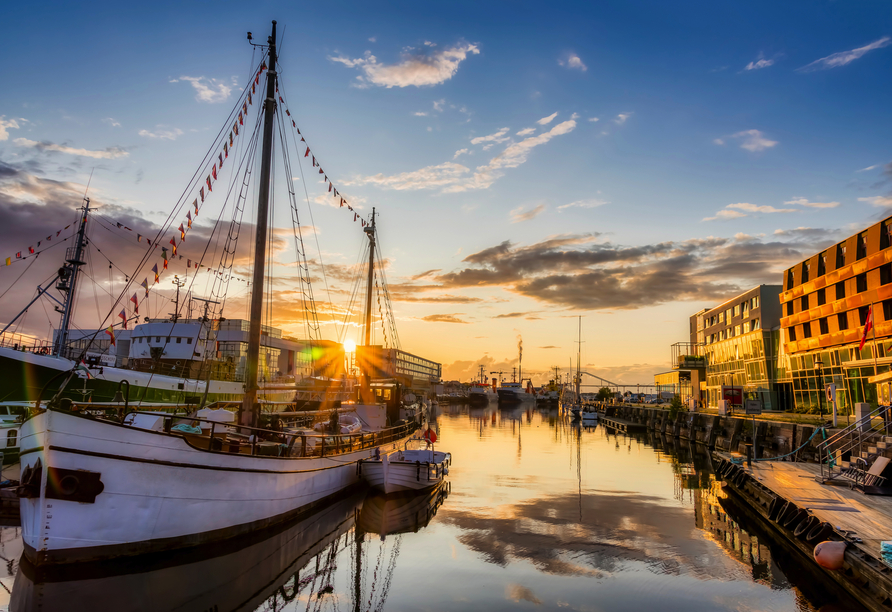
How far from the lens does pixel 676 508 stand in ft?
78.1

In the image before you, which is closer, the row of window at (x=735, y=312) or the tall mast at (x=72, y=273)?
the tall mast at (x=72, y=273)

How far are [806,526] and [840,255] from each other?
37454 millimetres

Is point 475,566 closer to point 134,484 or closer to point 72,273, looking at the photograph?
point 134,484

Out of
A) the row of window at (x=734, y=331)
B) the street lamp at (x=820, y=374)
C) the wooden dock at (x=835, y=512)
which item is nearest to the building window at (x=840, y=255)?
the street lamp at (x=820, y=374)

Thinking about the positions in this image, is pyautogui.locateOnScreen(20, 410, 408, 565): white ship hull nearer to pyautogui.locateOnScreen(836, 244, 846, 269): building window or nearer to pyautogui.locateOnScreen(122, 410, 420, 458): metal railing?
pyautogui.locateOnScreen(122, 410, 420, 458): metal railing

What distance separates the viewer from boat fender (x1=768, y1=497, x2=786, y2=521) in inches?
715

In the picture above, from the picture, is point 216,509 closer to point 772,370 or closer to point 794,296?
point 794,296

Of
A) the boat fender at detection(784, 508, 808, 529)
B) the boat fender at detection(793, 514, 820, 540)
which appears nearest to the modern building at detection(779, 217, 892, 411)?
the boat fender at detection(784, 508, 808, 529)

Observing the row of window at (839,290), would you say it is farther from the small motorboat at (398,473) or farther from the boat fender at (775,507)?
the small motorboat at (398,473)

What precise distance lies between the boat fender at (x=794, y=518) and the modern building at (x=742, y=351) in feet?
116

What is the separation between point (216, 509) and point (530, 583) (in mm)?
9224

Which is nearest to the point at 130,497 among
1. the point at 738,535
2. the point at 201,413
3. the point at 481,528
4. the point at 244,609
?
the point at 244,609

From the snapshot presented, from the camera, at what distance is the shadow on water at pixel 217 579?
1188 cm

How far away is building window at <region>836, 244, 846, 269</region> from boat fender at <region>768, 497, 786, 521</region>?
34.0 meters
